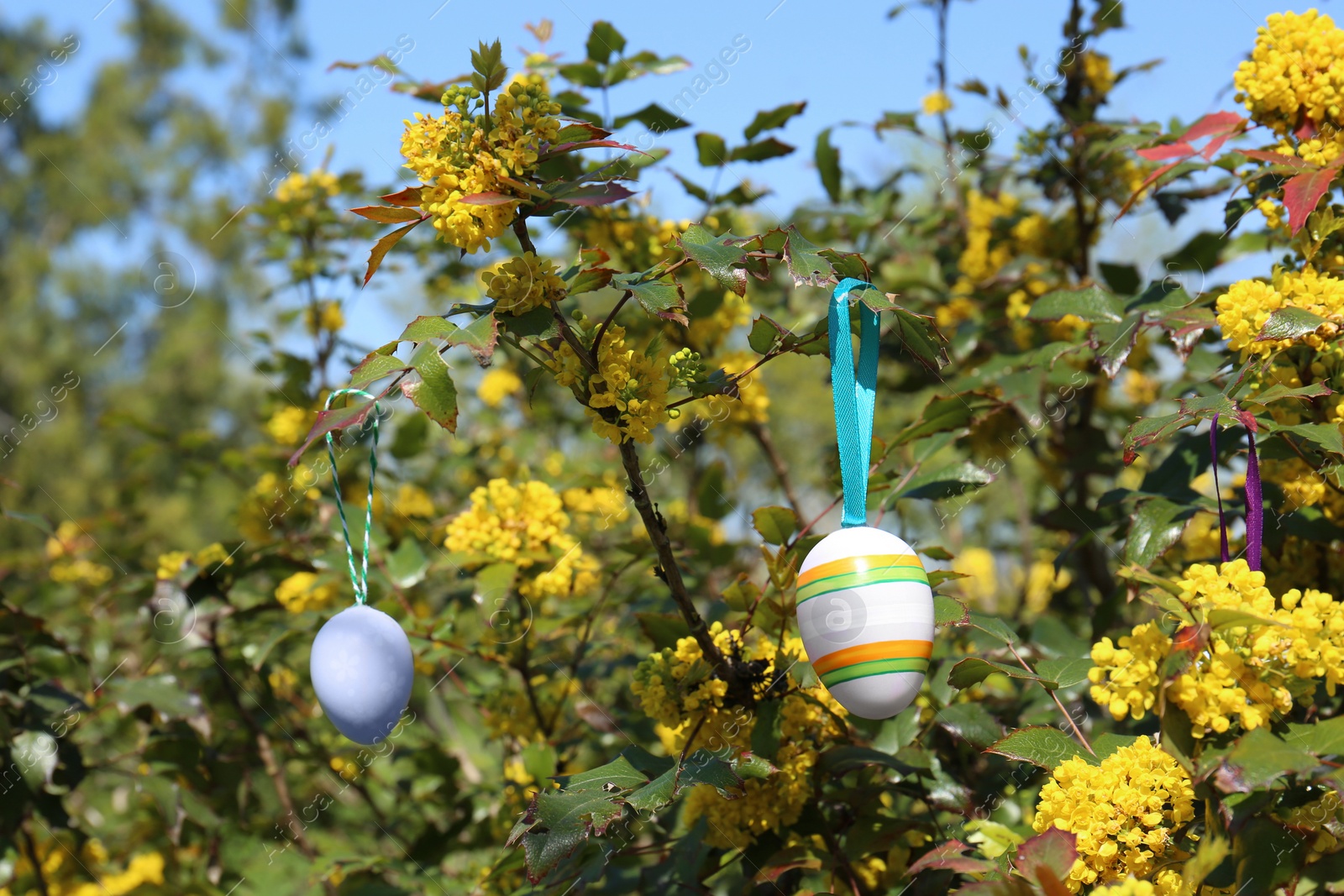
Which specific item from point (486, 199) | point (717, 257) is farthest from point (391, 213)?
point (717, 257)

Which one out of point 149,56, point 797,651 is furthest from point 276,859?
point 149,56

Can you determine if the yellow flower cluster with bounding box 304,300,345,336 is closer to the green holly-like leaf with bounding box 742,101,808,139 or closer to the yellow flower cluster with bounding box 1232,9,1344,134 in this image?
the green holly-like leaf with bounding box 742,101,808,139

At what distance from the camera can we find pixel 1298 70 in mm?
1316

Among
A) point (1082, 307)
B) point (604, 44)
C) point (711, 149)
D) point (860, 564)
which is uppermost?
point (604, 44)

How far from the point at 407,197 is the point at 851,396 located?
0.57 m

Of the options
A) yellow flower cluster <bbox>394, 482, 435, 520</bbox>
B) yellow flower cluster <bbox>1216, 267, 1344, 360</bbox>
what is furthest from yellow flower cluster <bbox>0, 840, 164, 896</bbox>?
yellow flower cluster <bbox>1216, 267, 1344, 360</bbox>

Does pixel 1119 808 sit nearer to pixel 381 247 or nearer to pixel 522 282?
pixel 522 282

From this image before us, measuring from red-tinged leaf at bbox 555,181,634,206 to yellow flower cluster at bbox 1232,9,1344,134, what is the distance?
3.17 feet

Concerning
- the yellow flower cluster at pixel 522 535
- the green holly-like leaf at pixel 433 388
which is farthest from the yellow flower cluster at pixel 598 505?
the green holly-like leaf at pixel 433 388

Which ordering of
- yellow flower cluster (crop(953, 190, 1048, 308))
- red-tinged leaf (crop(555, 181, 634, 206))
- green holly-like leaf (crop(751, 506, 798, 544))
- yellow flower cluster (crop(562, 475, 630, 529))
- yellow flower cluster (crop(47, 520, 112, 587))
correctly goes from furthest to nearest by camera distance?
yellow flower cluster (crop(47, 520, 112, 587)) < yellow flower cluster (crop(562, 475, 630, 529)) < yellow flower cluster (crop(953, 190, 1048, 308)) < green holly-like leaf (crop(751, 506, 798, 544)) < red-tinged leaf (crop(555, 181, 634, 206))

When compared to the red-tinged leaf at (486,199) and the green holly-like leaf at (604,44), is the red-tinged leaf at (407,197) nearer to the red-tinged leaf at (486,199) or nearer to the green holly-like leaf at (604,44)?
the red-tinged leaf at (486,199)

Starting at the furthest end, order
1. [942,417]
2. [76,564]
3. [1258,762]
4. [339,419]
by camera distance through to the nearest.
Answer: [76,564]
[942,417]
[339,419]
[1258,762]

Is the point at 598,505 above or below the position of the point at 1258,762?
above

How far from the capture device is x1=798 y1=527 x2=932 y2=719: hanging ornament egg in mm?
→ 986
